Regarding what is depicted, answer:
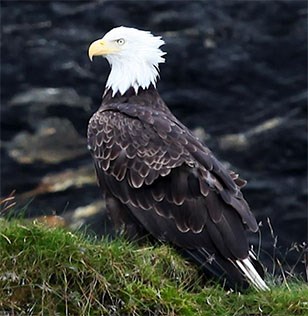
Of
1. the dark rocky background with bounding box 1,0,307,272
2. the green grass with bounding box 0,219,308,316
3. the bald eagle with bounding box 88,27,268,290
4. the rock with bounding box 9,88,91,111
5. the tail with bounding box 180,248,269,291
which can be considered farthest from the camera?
the rock with bounding box 9,88,91,111

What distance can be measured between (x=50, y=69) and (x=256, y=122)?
2172 millimetres

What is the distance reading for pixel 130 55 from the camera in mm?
10453

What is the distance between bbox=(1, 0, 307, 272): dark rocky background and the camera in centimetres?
1495

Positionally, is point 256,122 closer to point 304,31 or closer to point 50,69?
point 304,31

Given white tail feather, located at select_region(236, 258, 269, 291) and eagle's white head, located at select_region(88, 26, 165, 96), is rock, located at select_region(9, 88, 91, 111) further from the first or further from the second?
white tail feather, located at select_region(236, 258, 269, 291)

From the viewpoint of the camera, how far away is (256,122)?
1504cm

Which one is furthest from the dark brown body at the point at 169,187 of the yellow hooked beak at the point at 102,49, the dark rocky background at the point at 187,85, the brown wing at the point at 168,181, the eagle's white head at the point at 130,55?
the dark rocky background at the point at 187,85

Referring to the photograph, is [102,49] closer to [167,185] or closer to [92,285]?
[167,185]

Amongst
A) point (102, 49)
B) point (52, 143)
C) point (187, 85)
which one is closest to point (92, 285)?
point (102, 49)

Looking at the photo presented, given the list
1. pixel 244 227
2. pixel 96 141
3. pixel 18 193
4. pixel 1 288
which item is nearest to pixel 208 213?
pixel 244 227

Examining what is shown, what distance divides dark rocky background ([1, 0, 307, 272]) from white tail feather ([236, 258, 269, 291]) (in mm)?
5749

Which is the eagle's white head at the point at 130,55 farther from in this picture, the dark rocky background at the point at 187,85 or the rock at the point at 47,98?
the rock at the point at 47,98

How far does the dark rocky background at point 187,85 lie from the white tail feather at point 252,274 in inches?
226

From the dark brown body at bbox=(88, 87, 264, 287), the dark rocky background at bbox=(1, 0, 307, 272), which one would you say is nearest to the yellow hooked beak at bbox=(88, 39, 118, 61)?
the dark brown body at bbox=(88, 87, 264, 287)
